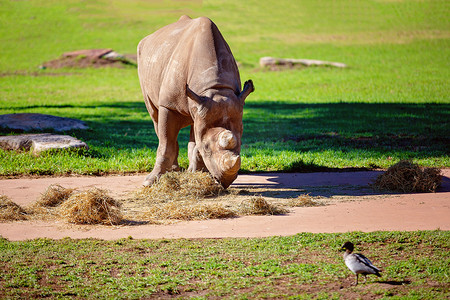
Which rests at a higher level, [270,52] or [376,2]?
[376,2]

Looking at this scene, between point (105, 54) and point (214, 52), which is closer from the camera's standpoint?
point (214, 52)

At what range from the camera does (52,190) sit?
8188mm

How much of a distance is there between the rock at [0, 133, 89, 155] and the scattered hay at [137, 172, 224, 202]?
333 centimetres

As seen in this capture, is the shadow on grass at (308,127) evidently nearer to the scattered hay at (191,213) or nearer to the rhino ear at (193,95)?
the rhino ear at (193,95)

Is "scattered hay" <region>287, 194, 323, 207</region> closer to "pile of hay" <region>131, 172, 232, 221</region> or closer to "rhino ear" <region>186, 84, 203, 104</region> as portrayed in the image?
"pile of hay" <region>131, 172, 232, 221</region>

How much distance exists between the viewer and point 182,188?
877 cm

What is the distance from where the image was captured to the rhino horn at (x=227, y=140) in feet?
25.8

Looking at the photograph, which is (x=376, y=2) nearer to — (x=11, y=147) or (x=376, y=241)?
(x=11, y=147)

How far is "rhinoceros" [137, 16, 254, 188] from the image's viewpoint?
820cm

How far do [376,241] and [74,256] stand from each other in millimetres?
3244

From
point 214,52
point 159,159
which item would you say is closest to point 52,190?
point 159,159

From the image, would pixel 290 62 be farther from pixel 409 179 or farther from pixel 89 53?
pixel 409 179

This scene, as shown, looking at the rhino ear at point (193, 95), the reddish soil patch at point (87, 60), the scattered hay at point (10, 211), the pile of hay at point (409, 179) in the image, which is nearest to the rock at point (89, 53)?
the reddish soil patch at point (87, 60)

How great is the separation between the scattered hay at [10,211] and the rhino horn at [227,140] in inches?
109
